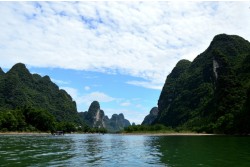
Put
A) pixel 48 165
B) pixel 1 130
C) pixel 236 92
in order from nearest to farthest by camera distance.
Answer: pixel 48 165
pixel 1 130
pixel 236 92

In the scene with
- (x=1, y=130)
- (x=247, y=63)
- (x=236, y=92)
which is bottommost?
(x=1, y=130)

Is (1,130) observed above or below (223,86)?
below

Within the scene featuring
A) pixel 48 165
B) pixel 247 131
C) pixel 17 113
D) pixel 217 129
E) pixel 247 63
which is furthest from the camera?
pixel 247 63

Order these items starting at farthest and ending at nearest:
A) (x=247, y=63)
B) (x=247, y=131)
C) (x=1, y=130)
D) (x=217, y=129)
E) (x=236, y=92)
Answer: (x=247, y=63) → (x=236, y=92) → (x=217, y=129) → (x=1, y=130) → (x=247, y=131)

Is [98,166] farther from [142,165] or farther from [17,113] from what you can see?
[17,113]

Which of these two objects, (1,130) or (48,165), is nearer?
(48,165)

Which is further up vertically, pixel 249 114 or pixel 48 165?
pixel 249 114

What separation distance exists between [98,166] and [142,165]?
158 inches

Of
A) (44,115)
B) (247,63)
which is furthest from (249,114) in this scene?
(44,115)

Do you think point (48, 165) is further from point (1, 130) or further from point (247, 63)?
point (247, 63)

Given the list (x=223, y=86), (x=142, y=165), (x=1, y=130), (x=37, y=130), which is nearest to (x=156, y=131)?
(x=223, y=86)

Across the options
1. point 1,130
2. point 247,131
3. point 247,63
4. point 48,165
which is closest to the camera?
point 48,165

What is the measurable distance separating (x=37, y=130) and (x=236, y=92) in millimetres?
105101

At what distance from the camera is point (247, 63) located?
18800 centimetres
